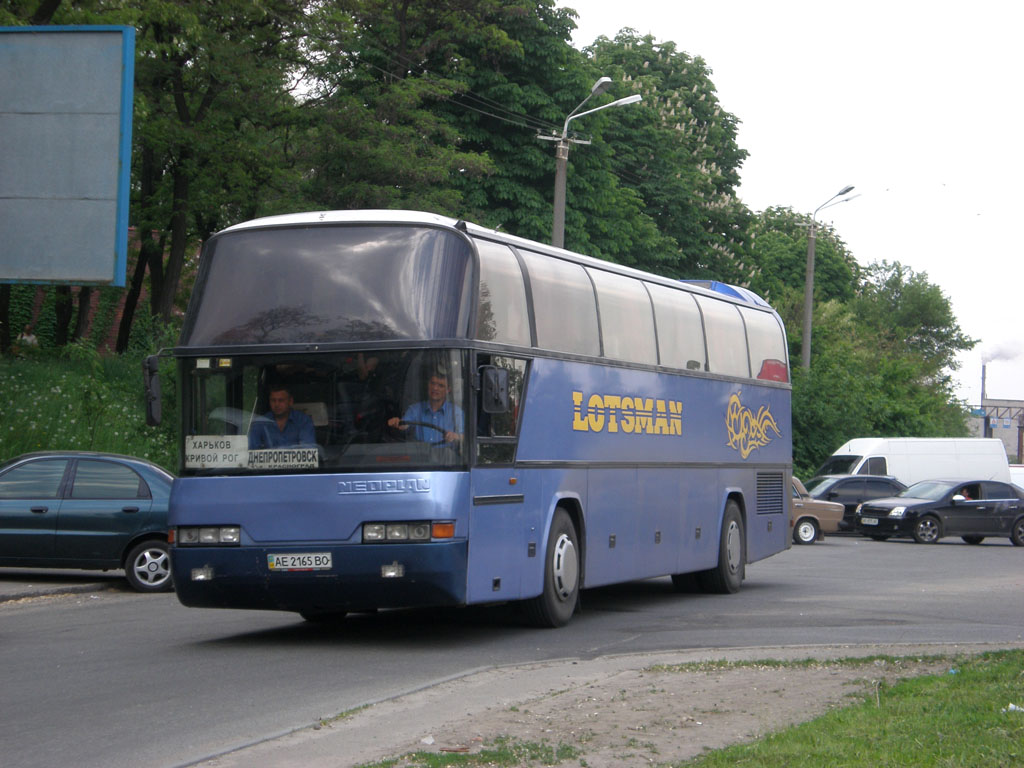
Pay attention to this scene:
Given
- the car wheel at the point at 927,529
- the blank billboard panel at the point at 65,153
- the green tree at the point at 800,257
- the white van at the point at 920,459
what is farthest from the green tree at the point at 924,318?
the blank billboard panel at the point at 65,153

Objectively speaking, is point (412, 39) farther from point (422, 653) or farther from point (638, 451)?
point (422, 653)

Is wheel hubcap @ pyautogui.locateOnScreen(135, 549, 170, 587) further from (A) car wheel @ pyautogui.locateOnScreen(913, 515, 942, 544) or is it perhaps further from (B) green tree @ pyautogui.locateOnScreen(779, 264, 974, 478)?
(B) green tree @ pyautogui.locateOnScreen(779, 264, 974, 478)

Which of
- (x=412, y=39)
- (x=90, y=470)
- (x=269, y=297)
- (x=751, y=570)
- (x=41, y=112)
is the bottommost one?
(x=751, y=570)

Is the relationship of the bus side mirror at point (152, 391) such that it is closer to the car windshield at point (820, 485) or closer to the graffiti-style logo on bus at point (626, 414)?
the graffiti-style logo on bus at point (626, 414)

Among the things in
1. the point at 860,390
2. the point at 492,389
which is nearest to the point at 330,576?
the point at 492,389

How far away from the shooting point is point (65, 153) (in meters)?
19.3

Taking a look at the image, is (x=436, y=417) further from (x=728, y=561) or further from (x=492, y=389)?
(x=728, y=561)

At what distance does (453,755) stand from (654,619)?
807 cm

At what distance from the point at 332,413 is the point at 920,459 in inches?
1433

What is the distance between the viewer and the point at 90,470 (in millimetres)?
17359

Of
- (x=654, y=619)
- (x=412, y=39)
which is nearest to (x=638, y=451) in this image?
(x=654, y=619)

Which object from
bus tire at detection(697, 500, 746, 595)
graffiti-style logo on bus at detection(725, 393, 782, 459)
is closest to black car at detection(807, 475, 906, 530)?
graffiti-style logo on bus at detection(725, 393, 782, 459)

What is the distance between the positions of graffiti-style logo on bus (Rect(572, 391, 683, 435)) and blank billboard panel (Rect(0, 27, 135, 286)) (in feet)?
23.8

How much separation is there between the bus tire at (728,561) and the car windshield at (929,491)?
727 inches
